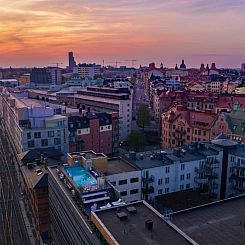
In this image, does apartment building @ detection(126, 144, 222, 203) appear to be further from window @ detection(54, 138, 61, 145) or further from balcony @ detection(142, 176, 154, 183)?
window @ detection(54, 138, 61, 145)

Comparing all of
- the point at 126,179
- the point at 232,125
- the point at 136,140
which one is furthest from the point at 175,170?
the point at 136,140


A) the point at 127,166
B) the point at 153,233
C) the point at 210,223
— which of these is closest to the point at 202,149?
the point at 127,166

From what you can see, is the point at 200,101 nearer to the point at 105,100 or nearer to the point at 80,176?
the point at 105,100

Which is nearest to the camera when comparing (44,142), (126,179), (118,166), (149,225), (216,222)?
(149,225)

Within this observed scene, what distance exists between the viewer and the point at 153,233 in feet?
103

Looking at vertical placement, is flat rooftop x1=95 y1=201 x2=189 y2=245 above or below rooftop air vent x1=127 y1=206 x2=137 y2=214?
below

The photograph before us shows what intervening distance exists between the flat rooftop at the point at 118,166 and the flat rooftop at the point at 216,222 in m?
18.0

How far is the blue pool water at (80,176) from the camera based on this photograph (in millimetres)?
43781

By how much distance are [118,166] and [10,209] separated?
30968mm

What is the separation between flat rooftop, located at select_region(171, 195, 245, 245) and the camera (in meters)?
34.0

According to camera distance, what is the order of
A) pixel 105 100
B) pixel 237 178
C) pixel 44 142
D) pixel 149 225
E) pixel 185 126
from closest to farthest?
1. pixel 149 225
2. pixel 237 178
3. pixel 44 142
4. pixel 185 126
5. pixel 105 100

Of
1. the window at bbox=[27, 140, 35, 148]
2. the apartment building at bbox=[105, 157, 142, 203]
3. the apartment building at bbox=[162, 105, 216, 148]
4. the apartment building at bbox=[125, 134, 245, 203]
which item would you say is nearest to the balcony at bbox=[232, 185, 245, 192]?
the apartment building at bbox=[125, 134, 245, 203]

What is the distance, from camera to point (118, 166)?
58.4 metres

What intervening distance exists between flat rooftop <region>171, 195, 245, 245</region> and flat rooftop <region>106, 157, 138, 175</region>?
18.0m
